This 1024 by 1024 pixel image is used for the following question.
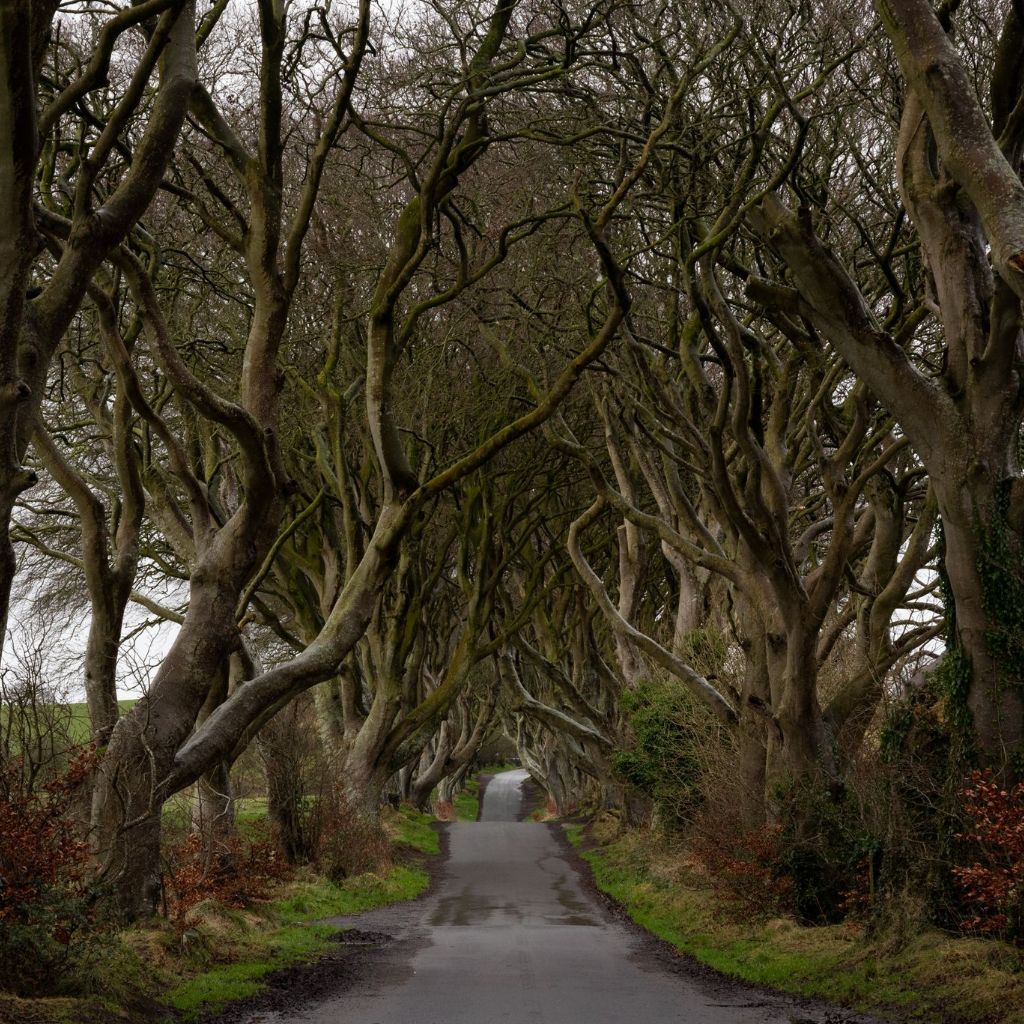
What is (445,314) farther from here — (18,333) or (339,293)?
(18,333)

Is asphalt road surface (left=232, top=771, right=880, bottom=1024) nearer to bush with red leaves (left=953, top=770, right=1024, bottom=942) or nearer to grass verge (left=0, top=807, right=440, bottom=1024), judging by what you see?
grass verge (left=0, top=807, right=440, bottom=1024)

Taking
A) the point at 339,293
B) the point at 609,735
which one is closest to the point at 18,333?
the point at 339,293

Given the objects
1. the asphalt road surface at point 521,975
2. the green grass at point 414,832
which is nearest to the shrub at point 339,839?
the asphalt road surface at point 521,975

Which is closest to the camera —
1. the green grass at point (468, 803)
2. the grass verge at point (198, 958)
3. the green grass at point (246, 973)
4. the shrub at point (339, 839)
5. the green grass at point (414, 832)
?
the grass verge at point (198, 958)

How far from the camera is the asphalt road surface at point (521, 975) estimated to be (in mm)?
9719

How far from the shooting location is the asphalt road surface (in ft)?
31.9

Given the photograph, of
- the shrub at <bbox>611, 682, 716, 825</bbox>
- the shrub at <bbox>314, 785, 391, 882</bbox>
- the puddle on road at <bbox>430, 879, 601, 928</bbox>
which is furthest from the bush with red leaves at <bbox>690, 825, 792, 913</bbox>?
the shrub at <bbox>314, 785, 391, 882</bbox>

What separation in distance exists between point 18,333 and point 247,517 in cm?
454

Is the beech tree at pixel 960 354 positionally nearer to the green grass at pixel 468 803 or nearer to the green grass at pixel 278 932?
the green grass at pixel 278 932

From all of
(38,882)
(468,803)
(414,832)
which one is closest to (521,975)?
(38,882)

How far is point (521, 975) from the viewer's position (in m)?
12.2

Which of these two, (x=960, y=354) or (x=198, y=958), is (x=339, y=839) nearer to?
(x=198, y=958)

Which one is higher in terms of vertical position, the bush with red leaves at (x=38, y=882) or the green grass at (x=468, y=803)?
the green grass at (x=468, y=803)

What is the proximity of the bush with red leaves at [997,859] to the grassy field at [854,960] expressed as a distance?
0.23 meters
